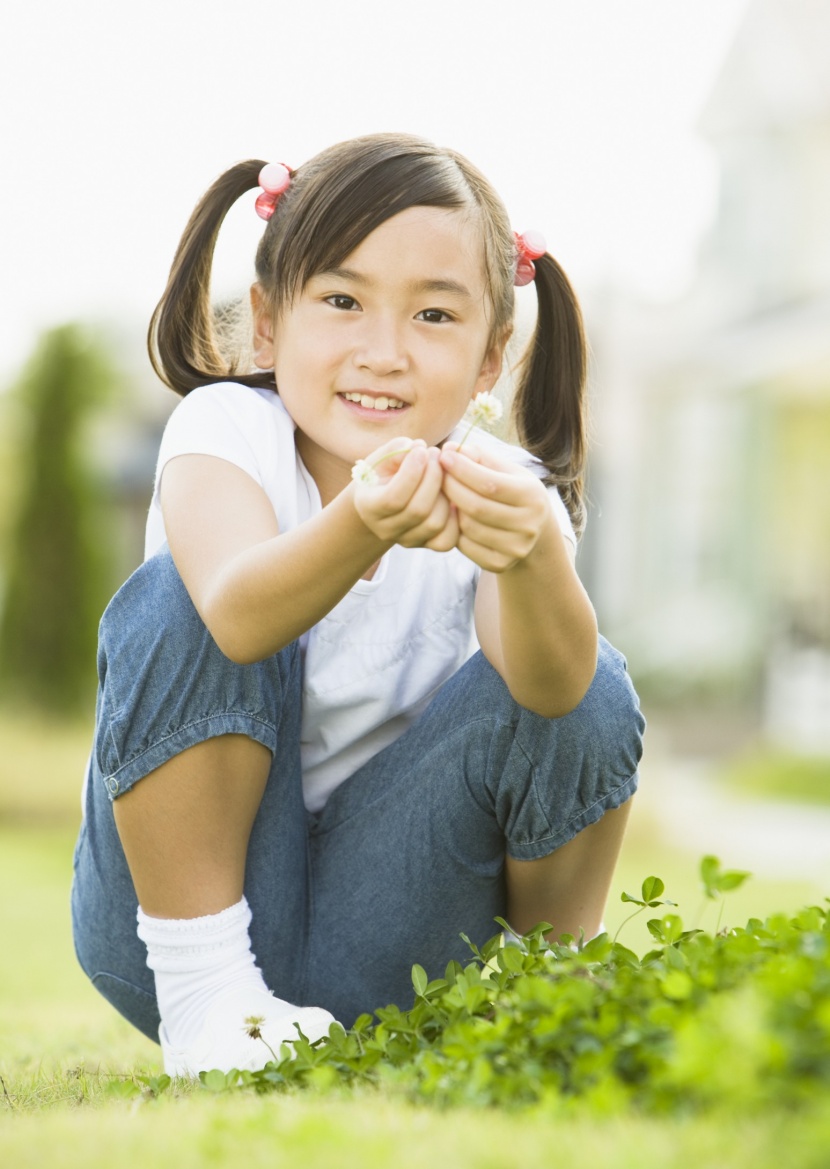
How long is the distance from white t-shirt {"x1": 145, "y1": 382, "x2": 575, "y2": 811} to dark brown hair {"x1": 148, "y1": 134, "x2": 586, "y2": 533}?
0.50ft

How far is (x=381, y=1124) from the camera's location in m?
1.22

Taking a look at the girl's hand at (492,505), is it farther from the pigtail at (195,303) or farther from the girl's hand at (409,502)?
the pigtail at (195,303)

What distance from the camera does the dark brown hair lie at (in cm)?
207

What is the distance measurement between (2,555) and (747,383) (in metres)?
6.22

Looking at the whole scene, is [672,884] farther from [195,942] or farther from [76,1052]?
[195,942]

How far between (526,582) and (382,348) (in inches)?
20.7

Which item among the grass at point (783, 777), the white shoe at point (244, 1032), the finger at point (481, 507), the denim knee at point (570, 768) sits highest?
the finger at point (481, 507)

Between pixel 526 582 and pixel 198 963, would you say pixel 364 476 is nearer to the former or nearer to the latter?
pixel 526 582

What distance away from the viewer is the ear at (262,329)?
2271 mm

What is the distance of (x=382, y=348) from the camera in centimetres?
202

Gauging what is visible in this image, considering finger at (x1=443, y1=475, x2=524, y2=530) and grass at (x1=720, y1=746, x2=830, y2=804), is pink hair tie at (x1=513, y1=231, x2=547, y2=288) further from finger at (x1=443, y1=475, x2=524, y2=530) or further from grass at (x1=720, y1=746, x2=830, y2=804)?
grass at (x1=720, y1=746, x2=830, y2=804)

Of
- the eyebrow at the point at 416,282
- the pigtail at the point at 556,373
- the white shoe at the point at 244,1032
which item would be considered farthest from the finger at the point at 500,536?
the pigtail at the point at 556,373

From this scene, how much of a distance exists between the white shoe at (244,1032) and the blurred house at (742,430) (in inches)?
328

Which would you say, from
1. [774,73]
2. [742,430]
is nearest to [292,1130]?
[742,430]
